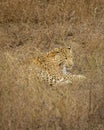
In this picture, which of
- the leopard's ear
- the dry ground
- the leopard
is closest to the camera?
the dry ground

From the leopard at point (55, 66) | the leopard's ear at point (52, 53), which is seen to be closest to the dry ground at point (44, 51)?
the leopard at point (55, 66)

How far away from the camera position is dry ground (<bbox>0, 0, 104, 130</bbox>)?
22.1 ft

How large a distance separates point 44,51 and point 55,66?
910 millimetres

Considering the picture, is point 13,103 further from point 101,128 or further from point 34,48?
point 34,48

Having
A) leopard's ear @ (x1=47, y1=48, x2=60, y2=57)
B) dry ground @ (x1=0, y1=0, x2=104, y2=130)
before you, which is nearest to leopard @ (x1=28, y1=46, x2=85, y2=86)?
leopard's ear @ (x1=47, y1=48, x2=60, y2=57)

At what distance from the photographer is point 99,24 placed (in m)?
10.2

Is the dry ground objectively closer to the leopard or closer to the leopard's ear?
the leopard

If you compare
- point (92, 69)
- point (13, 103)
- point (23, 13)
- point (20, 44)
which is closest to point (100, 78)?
point (92, 69)

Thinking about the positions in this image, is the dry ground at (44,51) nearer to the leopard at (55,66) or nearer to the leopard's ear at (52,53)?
the leopard at (55,66)

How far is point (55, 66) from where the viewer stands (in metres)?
8.34

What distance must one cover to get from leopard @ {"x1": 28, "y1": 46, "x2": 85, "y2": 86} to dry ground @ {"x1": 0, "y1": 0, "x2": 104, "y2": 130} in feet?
0.51

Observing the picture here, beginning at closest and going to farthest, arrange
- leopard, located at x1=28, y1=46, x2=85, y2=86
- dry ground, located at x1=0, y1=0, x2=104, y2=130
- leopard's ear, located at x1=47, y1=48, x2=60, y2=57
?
dry ground, located at x1=0, y1=0, x2=104, y2=130 → leopard, located at x1=28, y1=46, x2=85, y2=86 → leopard's ear, located at x1=47, y1=48, x2=60, y2=57

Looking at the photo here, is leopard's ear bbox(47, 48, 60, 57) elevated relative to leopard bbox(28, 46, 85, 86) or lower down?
elevated

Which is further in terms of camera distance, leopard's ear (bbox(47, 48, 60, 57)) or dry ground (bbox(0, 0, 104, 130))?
leopard's ear (bbox(47, 48, 60, 57))
